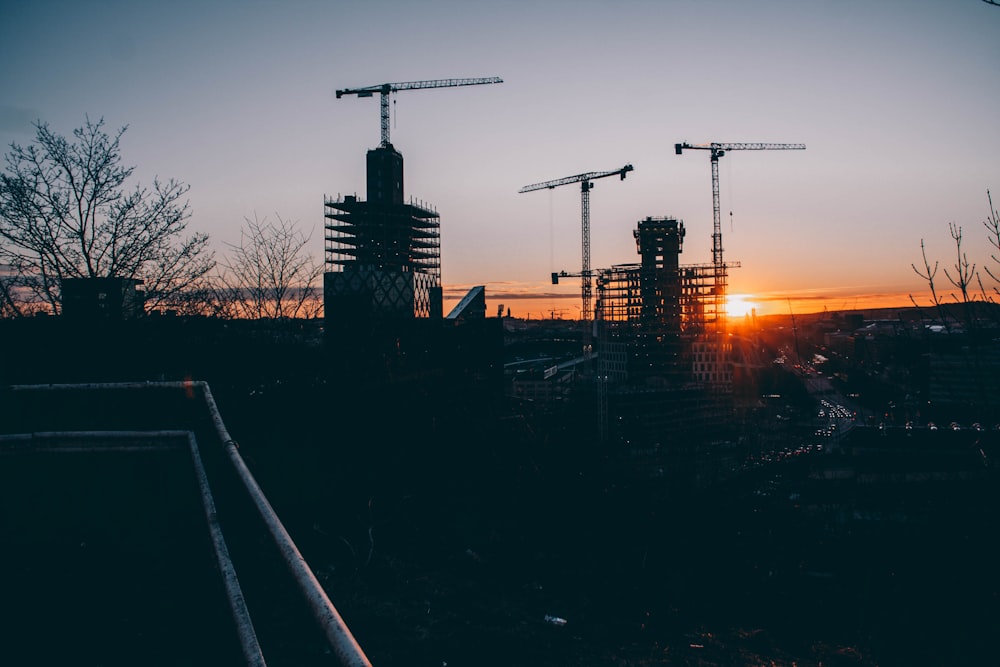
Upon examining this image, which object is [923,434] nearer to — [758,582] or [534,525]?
[758,582]

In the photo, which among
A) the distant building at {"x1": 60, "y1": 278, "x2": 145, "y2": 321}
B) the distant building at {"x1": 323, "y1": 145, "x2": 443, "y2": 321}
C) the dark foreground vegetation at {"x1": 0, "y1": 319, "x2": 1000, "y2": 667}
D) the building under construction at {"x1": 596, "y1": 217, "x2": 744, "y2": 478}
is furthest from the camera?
the distant building at {"x1": 323, "y1": 145, "x2": 443, "y2": 321}

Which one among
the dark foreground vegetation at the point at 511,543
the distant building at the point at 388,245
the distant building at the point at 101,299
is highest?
the distant building at the point at 388,245

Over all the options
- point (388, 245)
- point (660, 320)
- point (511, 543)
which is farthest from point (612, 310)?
point (511, 543)

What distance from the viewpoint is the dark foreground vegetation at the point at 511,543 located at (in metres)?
4.61

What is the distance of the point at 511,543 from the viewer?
256 inches

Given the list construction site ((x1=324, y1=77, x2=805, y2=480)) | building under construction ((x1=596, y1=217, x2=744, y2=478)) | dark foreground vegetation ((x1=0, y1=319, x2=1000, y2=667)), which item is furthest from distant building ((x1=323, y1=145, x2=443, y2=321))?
dark foreground vegetation ((x1=0, y1=319, x2=1000, y2=667))

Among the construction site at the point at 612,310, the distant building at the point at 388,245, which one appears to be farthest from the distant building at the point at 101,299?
the distant building at the point at 388,245

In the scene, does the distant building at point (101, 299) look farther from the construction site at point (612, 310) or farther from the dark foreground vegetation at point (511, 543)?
the construction site at point (612, 310)

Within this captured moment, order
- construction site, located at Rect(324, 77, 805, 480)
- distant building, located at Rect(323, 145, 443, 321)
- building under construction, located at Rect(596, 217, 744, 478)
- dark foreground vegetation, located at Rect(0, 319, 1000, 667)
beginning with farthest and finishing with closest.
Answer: distant building, located at Rect(323, 145, 443, 321) → building under construction, located at Rect(596, 217, 744, 478) → construction site, located at Rect(324, 77, 805, 480) → dark foreground vegetation, located at Rect(0, 319, 1000, 667)

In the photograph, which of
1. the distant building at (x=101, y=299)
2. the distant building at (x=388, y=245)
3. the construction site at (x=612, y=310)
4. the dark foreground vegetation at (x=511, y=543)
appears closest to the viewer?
the dark foreground vegetation at (x=511, y=543)

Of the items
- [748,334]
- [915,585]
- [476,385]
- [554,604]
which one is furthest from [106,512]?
[748,334]

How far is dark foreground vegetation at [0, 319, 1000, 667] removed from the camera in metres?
4.61

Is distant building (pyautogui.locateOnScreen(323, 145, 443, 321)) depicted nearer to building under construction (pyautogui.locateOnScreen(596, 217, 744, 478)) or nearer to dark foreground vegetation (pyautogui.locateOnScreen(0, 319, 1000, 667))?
building under construction (pyautogui.locateOnScreen(596, 217, 744, 478))

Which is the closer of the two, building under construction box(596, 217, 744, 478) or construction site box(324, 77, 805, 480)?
construction site box(324, 77, 805, 480)
